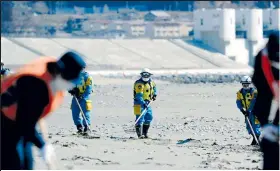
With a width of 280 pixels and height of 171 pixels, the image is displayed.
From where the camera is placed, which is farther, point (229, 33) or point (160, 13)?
point (160, 13)

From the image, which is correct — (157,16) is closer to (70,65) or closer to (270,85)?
(270,85)

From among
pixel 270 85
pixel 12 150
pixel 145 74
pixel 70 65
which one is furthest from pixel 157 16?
pixel 70 65

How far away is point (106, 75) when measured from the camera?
56.8 meters

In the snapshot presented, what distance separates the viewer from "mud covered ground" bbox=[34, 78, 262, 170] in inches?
465

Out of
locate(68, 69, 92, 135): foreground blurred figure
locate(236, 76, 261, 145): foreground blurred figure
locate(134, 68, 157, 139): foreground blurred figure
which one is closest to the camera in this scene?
locate(236, 76, 261, 145): foreground blurred figure

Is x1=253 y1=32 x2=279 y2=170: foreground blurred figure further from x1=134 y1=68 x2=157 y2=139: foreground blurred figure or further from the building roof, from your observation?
the building roof

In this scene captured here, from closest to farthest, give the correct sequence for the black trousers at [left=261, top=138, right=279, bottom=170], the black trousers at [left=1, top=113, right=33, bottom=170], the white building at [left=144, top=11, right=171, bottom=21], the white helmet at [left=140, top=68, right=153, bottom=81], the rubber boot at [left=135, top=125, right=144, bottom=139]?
1. the black trousers at [left=1, top=113, right=33, bottom=170]
2. the black trousers at [left=261, top=138, right=279, bottom=170]
3. the white helmet at [left=140, top=68, right=153, bottom=81]
4. the rubber boot at [left=135, top=125, right=144, bottom=139]
5. the white building at [left=144, top=11, right=171, bottom=21]

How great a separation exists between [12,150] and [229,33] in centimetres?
7397

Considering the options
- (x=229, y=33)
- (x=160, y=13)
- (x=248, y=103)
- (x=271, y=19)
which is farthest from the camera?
(x=160, y=13)

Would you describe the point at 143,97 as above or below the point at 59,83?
below

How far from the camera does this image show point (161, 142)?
51.2 feet

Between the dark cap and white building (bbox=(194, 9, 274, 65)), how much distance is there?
7226cm

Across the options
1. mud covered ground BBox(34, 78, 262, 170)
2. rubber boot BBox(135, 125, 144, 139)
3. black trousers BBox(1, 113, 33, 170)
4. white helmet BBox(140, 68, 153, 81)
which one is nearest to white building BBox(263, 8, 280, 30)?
mud covered ground BBox(34, 78, 262, 170)

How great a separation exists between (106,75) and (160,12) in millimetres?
78453
